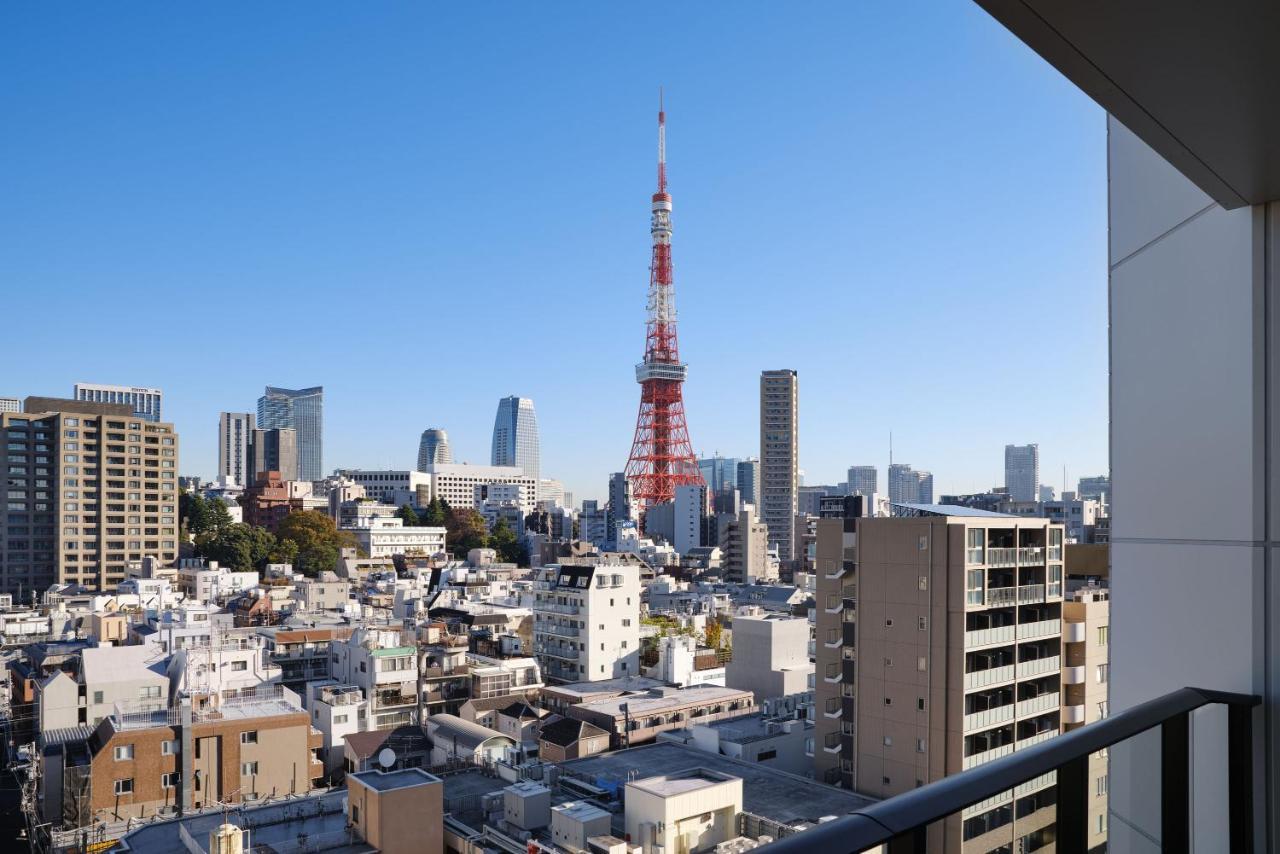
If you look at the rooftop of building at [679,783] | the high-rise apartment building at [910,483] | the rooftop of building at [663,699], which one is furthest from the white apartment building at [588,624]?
the high-rise apartment building at [910,483]

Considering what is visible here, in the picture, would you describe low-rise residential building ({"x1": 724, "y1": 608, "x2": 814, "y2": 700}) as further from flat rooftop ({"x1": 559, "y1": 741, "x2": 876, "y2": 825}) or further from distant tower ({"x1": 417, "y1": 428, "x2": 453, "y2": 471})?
distant tower ({"x1": 417, "y1": 428, "x2": 453, "y2": 471})

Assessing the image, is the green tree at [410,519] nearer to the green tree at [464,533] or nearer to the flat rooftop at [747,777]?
the green tree at [464,533]

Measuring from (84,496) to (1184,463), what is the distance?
73.0 ft

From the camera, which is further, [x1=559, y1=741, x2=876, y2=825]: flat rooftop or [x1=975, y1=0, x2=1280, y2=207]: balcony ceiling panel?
[x1=559, y1=741, x2=876, y2=825]: flat rooftop

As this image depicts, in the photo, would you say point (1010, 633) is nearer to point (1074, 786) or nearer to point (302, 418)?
point (1074, 786)

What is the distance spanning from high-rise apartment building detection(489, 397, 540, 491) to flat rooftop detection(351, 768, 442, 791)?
78990mm

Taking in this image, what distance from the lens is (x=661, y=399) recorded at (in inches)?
1106

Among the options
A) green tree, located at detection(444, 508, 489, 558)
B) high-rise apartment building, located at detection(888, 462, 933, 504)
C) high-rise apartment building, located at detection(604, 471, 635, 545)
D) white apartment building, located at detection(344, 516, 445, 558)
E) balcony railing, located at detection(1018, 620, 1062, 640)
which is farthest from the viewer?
high-rise apartment building, located at detection(888, 462, 933, 504)

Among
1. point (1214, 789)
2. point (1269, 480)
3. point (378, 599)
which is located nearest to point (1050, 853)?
point (1214, 789)

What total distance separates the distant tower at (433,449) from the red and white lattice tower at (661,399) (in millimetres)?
43449

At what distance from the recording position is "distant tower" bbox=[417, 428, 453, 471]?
69500mm

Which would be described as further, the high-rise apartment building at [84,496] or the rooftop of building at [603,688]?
the high-rise apartment building at [84,496]

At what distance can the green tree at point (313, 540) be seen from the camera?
70.9 feet

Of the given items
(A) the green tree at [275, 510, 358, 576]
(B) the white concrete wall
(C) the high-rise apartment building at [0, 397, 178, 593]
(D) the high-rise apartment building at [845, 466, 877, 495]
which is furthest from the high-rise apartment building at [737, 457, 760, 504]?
(B) the white concrete wall
